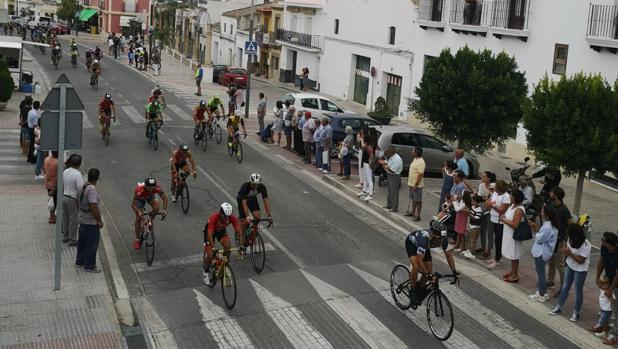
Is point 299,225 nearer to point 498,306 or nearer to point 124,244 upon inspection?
point 124,244

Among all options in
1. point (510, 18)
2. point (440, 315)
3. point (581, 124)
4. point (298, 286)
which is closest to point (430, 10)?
point (510, 18)

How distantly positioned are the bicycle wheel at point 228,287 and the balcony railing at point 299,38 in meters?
39.7

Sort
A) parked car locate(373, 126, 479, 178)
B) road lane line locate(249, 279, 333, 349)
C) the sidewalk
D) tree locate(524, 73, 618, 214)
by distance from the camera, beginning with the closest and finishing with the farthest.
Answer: the sidewalk, road lane line locate(249, 279, 333, 349), tree locate(524, 73, 618, 214), parked car locate(373, 126, 479, 178)

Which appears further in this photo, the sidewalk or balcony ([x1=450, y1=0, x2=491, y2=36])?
balcony ([x1=450, y1=0, x2=491, y2=36])

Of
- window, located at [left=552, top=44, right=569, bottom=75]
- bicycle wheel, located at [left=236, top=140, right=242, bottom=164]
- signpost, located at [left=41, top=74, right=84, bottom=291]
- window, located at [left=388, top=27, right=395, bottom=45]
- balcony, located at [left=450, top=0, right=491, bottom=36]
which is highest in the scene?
balcony, located at [left=450, top=0, right=491, bottom=36]

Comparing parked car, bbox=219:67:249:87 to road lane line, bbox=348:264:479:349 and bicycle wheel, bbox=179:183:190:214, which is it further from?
road lane line, bbox=348:264:479:349

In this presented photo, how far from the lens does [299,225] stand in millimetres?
16156

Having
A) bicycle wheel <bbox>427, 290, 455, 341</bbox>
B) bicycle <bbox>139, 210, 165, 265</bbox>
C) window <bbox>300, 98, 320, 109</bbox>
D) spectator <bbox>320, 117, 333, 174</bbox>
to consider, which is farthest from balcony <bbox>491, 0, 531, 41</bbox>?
bicycle wheel <bbox>427, 290, 455, 341</bbox>

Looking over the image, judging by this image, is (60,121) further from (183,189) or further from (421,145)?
(421,145)

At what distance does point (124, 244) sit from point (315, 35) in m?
37.8

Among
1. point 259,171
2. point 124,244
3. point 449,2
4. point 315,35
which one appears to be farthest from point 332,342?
point 315,35

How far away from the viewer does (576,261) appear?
11.4 metres

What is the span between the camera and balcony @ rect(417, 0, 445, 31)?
34.0 m

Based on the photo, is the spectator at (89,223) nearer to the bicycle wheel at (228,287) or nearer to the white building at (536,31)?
the bicycle wheel at (228,287)
